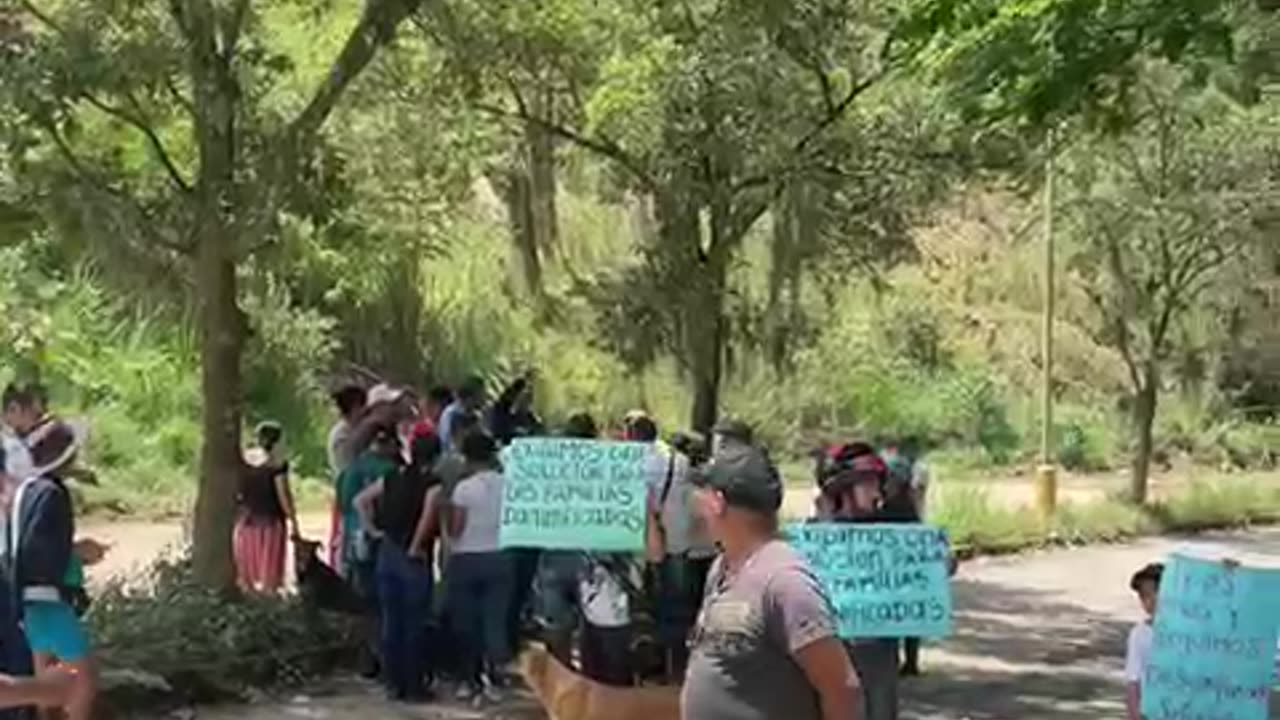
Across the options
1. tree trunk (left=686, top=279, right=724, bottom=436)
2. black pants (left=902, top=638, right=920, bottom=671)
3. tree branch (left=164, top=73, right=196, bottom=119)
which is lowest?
black pants (left=902, top=638, right=920, bottom=671)

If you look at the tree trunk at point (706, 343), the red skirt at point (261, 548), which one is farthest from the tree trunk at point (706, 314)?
the red skirt at point (261, 548)

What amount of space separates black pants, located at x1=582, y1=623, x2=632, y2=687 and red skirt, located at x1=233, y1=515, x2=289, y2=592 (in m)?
3.60

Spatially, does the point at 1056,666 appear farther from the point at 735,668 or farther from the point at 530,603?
the point at 735,668

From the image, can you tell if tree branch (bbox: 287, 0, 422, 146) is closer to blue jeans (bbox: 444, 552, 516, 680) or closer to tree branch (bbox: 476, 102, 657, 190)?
blue jeans (bbox: 444, 552, 516, 680)

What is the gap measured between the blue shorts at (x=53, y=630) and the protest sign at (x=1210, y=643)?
13.9 feet

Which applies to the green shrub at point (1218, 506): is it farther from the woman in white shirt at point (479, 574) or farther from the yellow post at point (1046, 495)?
the woman in white shirt at point (479, 574)

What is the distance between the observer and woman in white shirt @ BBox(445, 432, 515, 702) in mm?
12594

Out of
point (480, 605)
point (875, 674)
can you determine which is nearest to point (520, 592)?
point (480, 605)

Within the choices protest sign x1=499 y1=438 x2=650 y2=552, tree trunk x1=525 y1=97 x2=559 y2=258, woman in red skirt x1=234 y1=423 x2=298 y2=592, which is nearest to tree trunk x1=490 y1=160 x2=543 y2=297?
tree trunk x1=525 y1=97 x2=559 y2=258

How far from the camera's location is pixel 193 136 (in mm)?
14289

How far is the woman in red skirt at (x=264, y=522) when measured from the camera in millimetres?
14781

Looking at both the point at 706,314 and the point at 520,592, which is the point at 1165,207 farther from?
the point at 520,592

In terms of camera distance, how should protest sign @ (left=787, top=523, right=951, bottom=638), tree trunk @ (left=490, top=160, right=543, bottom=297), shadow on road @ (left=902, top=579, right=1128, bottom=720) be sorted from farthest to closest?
tree trunk @ (left=490, top=160, right=543, bottom=297)
shadow on road @ (left=902, top=579, right=1128, bottom=720)
protest sign @ (left=787, top=523, right=951, bottom=638)

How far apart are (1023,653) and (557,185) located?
297 inches
